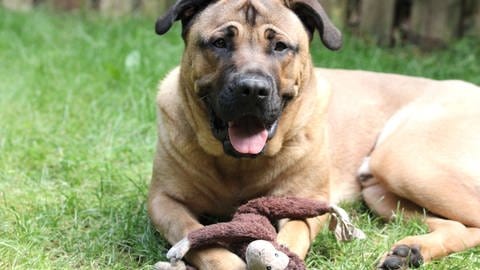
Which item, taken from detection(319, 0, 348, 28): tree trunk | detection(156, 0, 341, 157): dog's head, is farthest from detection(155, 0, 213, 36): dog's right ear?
detection(319, 0, 348, 28): tree trunk

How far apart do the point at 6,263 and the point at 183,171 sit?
0.95 metres

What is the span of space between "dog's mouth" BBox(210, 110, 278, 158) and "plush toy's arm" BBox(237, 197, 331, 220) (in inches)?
8.7

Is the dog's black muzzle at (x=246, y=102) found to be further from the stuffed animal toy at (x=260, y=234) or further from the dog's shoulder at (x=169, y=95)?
the dog's shoulder at (x=169, y=95)

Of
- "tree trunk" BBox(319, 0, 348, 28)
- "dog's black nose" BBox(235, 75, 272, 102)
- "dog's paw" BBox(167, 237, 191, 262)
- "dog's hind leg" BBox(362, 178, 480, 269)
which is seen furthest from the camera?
"tree trunk" BBox(319, 0, 348, 28)

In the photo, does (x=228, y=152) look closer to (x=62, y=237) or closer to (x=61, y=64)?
(x=62, y=237)

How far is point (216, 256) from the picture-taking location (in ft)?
11.2

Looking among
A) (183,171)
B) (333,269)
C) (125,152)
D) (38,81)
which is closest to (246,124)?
(183,171)

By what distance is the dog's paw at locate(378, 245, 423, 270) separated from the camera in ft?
11.7

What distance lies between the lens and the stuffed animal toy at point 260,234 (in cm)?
320

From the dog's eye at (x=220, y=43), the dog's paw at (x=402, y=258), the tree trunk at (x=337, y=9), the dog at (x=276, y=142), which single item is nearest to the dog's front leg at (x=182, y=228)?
the dog at (x=276, y=142)

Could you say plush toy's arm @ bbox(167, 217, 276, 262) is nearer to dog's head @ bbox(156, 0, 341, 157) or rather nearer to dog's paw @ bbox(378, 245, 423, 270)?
dog's head @ bbox(156, 0, 341, 157)

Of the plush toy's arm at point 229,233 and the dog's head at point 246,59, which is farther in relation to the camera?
the dog's head at point 246,59

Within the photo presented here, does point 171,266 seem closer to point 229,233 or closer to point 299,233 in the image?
point 229,233

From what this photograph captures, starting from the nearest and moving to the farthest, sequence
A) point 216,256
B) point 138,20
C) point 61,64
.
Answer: point 216,256 → point 61,64 → point 138,20
